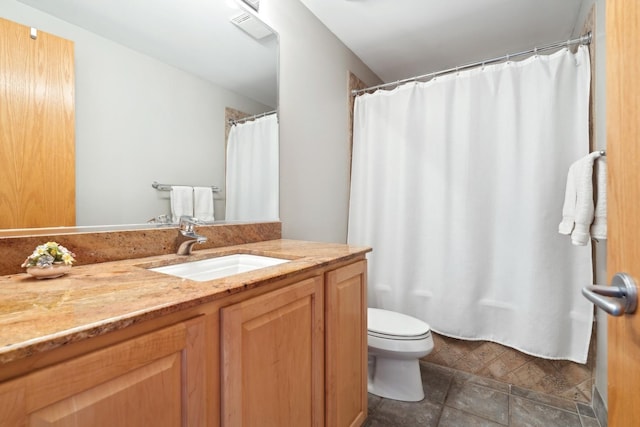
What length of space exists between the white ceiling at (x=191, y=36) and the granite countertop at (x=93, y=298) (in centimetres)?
84

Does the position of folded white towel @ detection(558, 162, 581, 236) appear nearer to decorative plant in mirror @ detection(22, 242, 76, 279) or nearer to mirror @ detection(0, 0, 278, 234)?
mirror @ detection(0, 0, 278, 234)

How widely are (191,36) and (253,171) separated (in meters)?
0.68

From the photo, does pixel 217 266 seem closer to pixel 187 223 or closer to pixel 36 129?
pixel 187 223

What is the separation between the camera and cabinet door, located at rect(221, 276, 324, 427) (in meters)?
0.73

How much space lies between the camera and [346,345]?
4.05ft

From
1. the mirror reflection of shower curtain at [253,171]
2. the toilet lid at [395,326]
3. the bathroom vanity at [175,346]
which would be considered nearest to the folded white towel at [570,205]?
the toilet lid at [395,326]

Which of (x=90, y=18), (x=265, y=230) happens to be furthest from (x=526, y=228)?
(x=90, y=18)

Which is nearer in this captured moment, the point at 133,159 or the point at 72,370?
the point at 72,370

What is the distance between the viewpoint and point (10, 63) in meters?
0.86

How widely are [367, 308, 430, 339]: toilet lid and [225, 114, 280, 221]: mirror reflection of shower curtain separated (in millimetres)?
878

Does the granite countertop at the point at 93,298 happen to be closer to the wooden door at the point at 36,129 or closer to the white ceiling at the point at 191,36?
the wooden door at the point at 36,129

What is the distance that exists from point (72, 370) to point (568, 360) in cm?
227

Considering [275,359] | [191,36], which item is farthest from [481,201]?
[191,36]

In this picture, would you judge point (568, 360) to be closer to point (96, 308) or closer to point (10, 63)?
point (96, 308)
